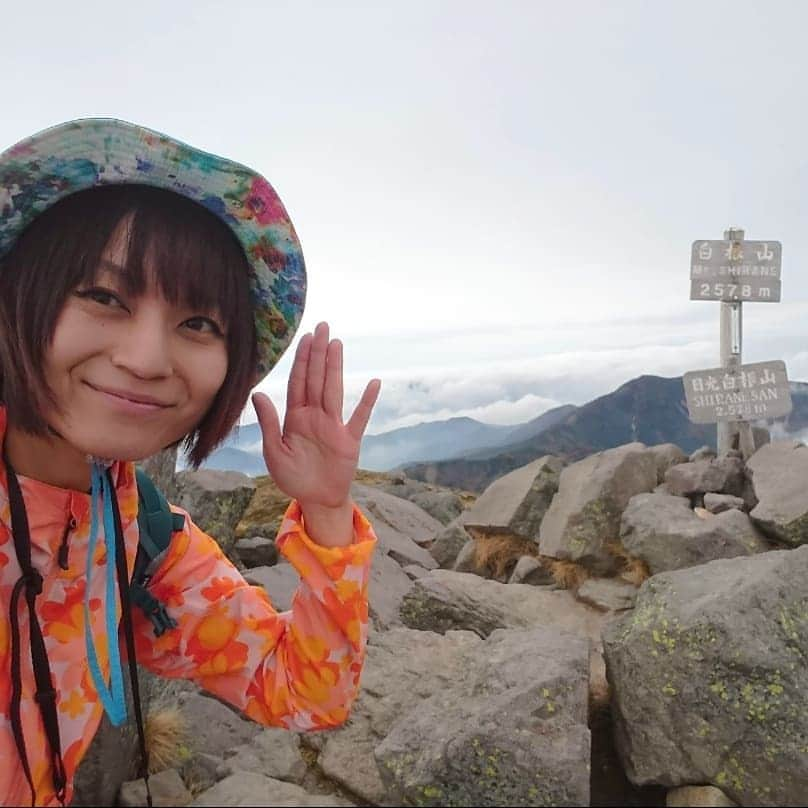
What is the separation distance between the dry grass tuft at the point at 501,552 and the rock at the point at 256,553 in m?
3.72

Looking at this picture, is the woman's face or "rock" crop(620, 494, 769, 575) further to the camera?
"rock" crop(620, 494, 769, 575)

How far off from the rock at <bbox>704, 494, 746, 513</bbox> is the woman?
29.8 ft

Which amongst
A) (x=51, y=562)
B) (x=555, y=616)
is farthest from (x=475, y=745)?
(x=555, y=616)

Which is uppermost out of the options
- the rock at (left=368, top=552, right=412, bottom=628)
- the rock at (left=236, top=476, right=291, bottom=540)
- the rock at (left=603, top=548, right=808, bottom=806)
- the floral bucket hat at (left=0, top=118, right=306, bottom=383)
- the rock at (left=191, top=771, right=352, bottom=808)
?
the floral bucket hat at (left=0, top=118, right=306, bottom=383)

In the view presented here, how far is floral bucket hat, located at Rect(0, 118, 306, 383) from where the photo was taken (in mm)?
2180

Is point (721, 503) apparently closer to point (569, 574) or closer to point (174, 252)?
point (569, 574)

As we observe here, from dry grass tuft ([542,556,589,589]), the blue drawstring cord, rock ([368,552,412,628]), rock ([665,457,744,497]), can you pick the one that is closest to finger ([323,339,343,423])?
the blue drawstring cord

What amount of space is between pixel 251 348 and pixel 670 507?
8451 mm

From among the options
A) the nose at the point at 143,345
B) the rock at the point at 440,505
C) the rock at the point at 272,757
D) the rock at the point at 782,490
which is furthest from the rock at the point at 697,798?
the rock at the point at 440,505

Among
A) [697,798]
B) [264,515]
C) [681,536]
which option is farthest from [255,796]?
[264,515]

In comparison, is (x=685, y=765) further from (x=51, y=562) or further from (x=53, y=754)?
(x=51, y=562)

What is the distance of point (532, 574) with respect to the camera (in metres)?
10.2

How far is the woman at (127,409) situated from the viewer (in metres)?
2.19

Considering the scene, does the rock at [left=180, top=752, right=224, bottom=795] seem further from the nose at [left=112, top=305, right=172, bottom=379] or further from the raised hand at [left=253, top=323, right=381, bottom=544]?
the nose at [left=112, top=305, right=172, bottom=379]
